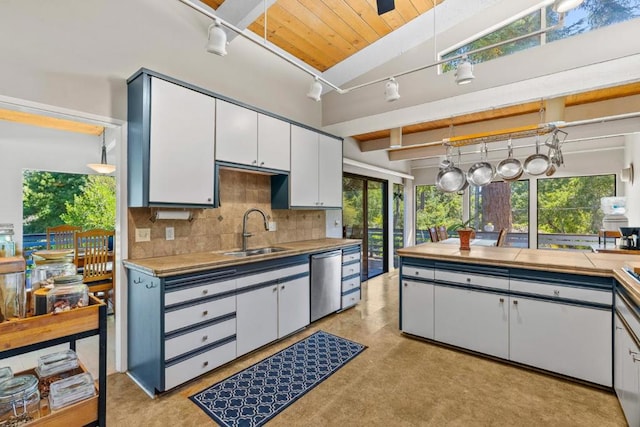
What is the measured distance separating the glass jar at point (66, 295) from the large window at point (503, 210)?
6.49 metres

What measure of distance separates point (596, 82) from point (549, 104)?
0.65 metres

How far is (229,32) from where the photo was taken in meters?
3.00

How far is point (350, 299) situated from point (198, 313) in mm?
2219

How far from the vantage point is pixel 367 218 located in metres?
5.84

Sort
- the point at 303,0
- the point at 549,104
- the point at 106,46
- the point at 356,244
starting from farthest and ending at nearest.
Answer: the point at 356,244
the point at 549,104
the point at 303,0
the point at 106,46

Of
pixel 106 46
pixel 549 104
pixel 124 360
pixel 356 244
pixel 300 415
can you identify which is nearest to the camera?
pixel 300 415

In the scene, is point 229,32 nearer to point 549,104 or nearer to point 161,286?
point 161,286

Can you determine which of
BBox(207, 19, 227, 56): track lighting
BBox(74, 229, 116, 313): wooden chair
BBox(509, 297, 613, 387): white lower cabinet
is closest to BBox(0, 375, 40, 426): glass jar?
BBox(207, 19, 227, 56): track lighting

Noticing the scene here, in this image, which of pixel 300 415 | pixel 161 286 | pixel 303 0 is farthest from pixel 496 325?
pixel 303 0

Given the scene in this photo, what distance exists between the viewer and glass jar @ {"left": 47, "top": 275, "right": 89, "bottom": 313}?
128 cm

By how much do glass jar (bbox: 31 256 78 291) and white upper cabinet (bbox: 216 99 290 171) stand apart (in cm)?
147

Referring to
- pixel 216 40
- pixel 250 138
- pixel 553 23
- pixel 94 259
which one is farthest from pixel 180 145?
pixel 553 23

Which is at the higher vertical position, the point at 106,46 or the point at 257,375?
the point at 106,46

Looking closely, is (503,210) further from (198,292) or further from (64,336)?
(64,336)
